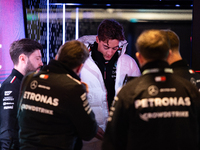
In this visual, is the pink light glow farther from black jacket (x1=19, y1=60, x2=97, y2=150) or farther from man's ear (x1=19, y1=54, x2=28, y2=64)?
black jacket (x1=19, y1=60, x2=97, y2=150)

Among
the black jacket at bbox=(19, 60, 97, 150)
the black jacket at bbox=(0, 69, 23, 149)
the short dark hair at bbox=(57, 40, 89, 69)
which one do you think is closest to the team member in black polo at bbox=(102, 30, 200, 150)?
the black jacket at bbox=(19, 60, 97, 150)

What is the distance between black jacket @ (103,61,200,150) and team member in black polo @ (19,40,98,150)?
0.23m

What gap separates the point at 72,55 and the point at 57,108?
12.6 inches

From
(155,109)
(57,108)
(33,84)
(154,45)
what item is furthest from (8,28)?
(155,109)

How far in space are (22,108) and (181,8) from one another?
185cm

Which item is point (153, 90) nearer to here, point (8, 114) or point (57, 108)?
point (57, 108)

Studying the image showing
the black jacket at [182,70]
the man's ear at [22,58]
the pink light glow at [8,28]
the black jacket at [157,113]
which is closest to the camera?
the black jacket at [157,113]

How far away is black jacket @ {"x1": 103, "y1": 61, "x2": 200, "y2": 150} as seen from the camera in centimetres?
120

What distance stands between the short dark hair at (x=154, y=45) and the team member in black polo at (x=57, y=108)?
15.7 inches

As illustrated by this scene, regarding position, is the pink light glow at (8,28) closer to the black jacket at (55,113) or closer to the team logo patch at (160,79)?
the black jacket at (55,113)

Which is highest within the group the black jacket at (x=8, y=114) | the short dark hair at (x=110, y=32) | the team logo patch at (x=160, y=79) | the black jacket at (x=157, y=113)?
the short dark hair at (x=110, y=32)

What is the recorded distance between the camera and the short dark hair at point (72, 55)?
4.80 ft

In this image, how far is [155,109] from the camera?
1199 millimetres

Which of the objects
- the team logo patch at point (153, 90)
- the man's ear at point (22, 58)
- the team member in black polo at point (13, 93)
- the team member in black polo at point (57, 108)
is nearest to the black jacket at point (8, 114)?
the team member in black polo at point (13, 93)
